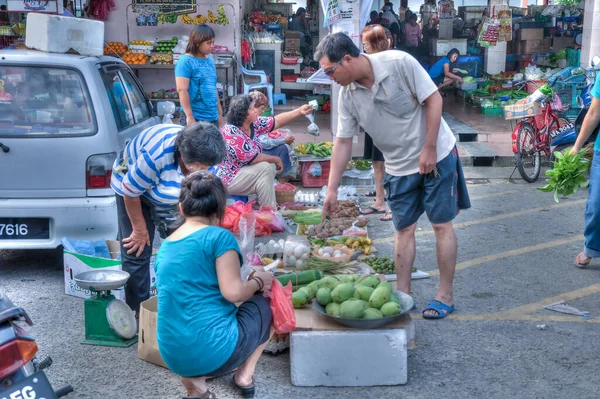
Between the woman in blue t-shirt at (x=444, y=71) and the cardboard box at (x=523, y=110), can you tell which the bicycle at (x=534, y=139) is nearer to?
the cardboard box at (x=523, y=110)

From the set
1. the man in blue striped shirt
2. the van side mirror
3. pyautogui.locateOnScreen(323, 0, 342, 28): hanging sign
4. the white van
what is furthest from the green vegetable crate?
the man in blue striped shirt

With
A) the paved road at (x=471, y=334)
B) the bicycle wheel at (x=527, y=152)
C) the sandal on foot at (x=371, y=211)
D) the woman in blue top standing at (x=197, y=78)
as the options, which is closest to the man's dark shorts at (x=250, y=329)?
the paved road at (x=471, y=334)

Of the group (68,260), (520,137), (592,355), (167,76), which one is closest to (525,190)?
(520,137)

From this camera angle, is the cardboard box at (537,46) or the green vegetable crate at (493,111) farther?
the cardboard box at (537,46)

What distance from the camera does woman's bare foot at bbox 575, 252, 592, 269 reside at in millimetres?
6352

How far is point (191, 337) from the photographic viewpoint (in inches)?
145

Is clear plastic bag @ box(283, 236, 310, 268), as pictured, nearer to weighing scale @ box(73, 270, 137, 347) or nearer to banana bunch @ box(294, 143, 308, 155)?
weighing scale @ box(73, 270, 137, 347)

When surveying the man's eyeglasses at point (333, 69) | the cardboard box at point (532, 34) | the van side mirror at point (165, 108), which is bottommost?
the van side mirror at point (165, 108)

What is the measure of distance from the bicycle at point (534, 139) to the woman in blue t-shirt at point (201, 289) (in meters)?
6.70

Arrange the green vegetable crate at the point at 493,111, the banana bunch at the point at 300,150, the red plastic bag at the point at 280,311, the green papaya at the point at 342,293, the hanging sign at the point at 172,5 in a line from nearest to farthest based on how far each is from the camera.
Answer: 1. the red plastic bag at the point at 280,311
2. the green papaya at the point at 342,293
3. the banana bunch at the point at 300,150
4. the hanging sign at the point at 172,5
5. the green vegetable crate at the point at 493,111

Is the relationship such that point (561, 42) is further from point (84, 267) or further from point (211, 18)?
point (84, 267)

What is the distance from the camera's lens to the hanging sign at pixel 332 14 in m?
10.5

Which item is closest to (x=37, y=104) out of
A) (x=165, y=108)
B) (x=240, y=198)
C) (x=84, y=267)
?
(x=84, y=267)

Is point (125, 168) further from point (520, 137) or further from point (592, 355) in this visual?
point (520, 137)
